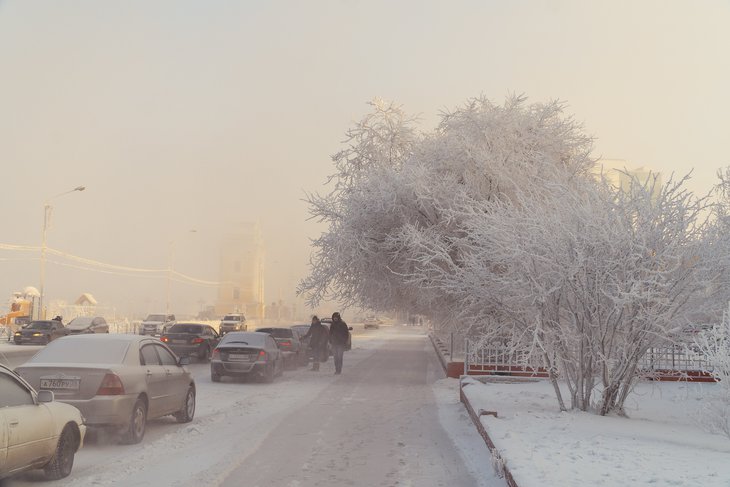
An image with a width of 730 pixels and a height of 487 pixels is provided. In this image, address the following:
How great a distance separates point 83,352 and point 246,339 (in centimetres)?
1011

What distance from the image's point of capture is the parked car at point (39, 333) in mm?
36844

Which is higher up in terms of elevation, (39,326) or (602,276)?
(602,276)

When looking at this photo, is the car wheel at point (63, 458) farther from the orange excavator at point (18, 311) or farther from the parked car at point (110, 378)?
the orange excavator at point (18, 311)

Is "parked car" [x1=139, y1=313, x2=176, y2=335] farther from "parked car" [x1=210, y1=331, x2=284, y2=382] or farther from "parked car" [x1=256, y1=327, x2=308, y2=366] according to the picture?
"parked car" [x1=210, y1=331, x2=284, y2=382]

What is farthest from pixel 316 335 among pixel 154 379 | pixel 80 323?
pixel 80 323

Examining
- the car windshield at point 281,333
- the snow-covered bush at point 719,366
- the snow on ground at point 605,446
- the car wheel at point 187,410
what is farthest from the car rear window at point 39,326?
the snow-covered bush at point 719,366

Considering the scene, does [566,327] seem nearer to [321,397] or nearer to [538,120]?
[321,397]

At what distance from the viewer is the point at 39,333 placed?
36.9m

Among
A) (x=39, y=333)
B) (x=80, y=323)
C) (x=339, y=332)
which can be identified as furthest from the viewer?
(x=80, y=323)

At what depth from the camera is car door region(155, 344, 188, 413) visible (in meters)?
11.3

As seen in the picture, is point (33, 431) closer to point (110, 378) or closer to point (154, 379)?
point (110, 378)

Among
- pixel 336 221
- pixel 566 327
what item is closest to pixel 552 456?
pixel 566 327

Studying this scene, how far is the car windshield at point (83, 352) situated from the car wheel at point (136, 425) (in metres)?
0.71

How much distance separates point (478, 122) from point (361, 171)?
4711 mm
